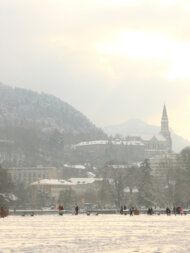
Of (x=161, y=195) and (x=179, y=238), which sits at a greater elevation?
(x=161, y=195)

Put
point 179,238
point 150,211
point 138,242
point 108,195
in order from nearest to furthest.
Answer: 1. point 138,242
2. point 179,238
3. point 150,211
4. point 108,195

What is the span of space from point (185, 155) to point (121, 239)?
104 meters

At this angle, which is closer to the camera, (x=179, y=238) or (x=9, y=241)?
(x=9, y=241)

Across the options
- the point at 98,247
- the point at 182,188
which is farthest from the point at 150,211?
the point at 98,247

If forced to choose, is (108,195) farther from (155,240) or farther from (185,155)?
(155,240)

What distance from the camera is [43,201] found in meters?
176

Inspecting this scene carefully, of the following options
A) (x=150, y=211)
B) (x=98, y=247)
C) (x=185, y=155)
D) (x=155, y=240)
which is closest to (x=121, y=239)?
(x=155, y=240)

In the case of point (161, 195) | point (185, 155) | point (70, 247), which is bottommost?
point (70, 247)

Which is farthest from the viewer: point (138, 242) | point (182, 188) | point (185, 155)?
point (185, 155)

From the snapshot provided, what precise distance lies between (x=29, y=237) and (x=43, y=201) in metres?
146

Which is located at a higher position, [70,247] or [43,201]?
[43,201]

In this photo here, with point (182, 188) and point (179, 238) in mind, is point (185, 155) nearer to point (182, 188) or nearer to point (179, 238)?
point (182, 188)

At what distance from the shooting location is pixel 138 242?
28.0 metres

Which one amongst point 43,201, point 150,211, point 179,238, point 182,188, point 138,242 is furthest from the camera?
point 43,201
